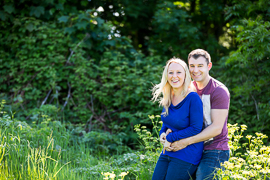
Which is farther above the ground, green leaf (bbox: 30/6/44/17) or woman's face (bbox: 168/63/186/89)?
green leaf (bbox: 30/6/44/17)

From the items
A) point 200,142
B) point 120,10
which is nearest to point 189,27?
point 120,10

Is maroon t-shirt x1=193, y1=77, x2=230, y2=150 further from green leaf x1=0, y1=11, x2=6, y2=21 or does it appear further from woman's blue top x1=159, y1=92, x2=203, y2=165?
green leaf x1=0, y1=11, x2=6, y2=21

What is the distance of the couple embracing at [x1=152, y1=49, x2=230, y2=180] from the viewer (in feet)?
8.21

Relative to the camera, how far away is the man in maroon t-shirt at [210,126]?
8.27 feet

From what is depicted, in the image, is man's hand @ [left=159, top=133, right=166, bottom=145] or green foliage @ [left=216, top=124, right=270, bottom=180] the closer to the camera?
green foliage @ [left=216, top=124, right=270, bottom=180]

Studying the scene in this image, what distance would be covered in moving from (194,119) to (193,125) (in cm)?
6

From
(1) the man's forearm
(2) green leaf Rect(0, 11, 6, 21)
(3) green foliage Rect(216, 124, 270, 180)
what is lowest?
(3) green foliage Rect(216, 124, 270, 180)

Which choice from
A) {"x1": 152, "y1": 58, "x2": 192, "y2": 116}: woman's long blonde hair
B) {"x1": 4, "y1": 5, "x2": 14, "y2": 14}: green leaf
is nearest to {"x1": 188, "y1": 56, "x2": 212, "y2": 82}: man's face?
{"x1": 152, "y1": 58, "x2": 192, "y2": 116}: woman's long blonde hair

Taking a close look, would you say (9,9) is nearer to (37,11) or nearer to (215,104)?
(37,11)

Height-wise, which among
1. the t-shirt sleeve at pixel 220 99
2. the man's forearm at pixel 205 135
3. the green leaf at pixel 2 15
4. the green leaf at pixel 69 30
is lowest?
the man's forearm at pixel 205 135

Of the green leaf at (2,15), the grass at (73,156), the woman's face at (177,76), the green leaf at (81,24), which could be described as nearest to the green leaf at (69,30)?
the green leaf at (81,24)

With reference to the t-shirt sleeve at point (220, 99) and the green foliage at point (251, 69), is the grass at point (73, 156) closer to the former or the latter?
the t-shirt sleeve at point (220, 99)

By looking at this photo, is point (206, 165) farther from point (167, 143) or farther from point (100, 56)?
point (100, 56)

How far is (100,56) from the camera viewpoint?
6734mm
